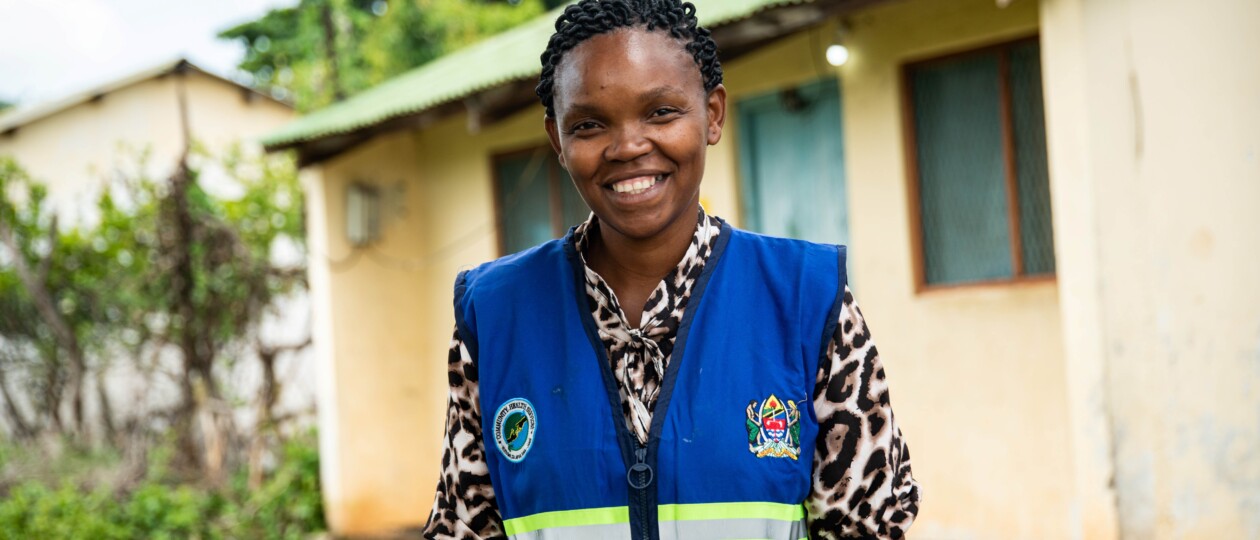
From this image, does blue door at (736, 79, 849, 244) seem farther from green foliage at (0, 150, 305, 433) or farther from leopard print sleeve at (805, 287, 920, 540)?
leopard print sleeve at (805, 287, 920, 540)

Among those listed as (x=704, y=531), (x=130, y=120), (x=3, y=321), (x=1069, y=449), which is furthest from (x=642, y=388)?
(x=130, y=120)

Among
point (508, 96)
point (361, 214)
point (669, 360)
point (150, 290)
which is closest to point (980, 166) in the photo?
point (508, 96)

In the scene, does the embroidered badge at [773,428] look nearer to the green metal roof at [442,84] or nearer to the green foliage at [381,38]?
the green metal roof at [442,84]

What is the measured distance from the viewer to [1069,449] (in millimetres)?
6305

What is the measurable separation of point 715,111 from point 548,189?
724 cm

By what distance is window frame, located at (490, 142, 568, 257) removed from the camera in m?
9.04

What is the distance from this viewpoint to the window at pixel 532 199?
9.02 metres

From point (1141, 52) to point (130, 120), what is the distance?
54.0 feet

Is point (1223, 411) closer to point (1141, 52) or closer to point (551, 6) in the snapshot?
point (1141, 52)

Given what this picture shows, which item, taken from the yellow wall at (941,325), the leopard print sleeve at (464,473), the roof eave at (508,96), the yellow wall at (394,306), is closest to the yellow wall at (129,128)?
the yellow wall at (394,306)

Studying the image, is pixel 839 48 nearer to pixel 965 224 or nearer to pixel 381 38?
pixel 965 224

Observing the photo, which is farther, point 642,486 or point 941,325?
point 941,325

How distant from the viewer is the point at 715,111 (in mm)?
1945

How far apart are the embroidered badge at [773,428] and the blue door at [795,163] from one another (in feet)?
17.7
